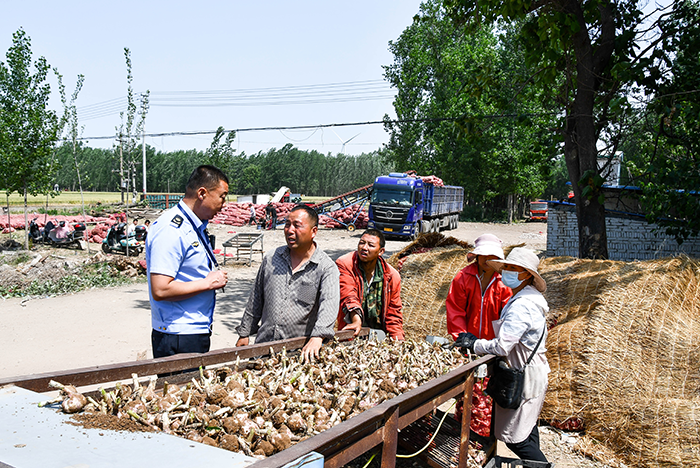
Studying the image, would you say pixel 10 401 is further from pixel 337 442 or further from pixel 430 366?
pixel 430 366

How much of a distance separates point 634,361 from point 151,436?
441 cm

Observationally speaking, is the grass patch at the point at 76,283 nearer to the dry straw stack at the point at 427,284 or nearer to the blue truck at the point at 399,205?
the dry straw stack at the point at 427,284

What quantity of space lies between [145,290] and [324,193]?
72.9 metres

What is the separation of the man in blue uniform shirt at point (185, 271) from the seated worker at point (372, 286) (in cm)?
127

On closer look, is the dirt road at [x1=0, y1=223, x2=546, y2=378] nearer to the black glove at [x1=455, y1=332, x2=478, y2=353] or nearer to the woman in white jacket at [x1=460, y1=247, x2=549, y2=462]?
the black glove at [x1=455, y1=332, x2=478, y2=353]

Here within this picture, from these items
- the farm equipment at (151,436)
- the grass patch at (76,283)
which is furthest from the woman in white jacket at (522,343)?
the grass patch at (76,283)

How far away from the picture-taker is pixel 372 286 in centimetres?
424

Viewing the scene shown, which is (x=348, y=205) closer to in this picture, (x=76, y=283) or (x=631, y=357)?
(x=76, y=283)

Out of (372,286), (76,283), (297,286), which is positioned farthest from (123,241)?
(297,286)

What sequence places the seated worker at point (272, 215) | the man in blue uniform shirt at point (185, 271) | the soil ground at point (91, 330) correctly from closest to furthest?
the man in blue uniform shirt at point (185, 271) → the soil ground at point (91, 330) → the seated worker at point (272, 215)

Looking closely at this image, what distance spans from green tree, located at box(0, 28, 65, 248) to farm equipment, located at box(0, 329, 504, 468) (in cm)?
1582

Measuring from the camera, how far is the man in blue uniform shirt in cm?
297

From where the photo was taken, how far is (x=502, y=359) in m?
3.31

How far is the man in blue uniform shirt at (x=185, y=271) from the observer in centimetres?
297
